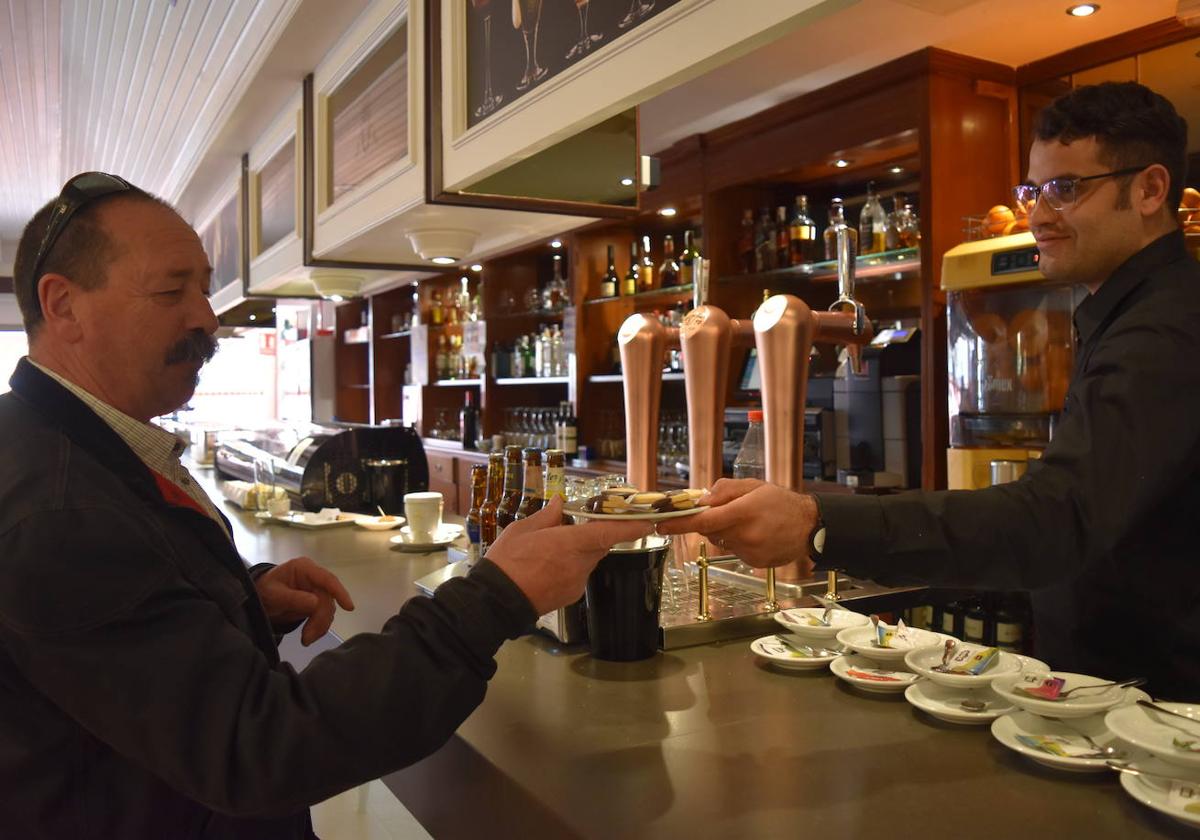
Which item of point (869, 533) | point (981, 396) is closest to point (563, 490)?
point (869, 533)

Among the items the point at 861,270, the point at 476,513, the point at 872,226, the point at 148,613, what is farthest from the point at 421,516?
the point at 872,226

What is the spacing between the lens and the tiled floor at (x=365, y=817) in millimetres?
2002

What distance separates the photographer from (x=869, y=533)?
125cm

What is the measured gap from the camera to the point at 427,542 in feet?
8.10

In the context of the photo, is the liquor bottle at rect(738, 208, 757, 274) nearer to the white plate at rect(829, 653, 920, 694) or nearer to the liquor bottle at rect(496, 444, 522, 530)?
the liquor bottle at rect(496, 444, 522, 530)

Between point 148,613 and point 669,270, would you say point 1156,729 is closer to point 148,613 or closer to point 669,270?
point 148,613

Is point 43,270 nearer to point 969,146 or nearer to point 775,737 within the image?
point 775,737

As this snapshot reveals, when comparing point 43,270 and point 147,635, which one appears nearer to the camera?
point 147,635

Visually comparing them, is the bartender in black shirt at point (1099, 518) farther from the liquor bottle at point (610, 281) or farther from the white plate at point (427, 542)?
the liquor bottle at point (610, 281)

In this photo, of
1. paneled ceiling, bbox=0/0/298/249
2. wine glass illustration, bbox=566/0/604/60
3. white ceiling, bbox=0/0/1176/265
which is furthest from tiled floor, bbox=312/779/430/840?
paneled ceiling, bbox=0/0/298/249

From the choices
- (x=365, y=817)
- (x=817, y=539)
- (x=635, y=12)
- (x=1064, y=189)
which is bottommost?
(x=365, y=817)

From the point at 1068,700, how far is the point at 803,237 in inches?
131

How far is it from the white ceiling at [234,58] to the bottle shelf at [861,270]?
0.72 meters

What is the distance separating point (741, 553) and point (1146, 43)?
2769mm
